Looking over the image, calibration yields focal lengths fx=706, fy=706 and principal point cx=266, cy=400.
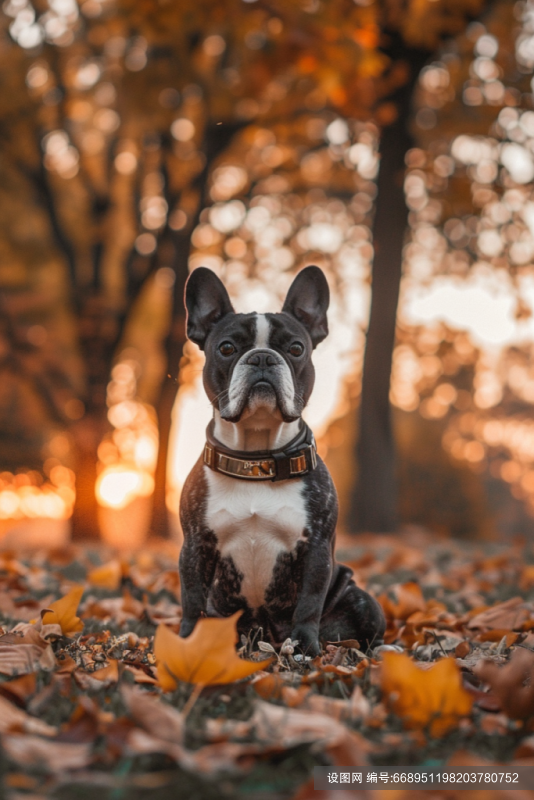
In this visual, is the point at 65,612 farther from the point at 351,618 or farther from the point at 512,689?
the point at 512,689

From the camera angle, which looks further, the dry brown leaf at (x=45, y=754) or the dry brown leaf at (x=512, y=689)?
the dry brown leaf at (x=512, y=689)

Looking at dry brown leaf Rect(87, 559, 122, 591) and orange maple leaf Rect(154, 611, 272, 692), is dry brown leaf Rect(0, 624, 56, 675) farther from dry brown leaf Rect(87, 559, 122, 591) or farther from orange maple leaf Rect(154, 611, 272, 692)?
dry brown leaf Rect(87, 559, 122, 591)

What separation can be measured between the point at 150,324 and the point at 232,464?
1560cm

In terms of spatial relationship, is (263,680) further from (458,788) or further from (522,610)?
(522,610)

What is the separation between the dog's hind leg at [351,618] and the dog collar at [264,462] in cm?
59

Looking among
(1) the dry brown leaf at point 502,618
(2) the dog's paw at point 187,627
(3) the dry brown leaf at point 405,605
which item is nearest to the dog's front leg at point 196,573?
(2) the dog's paw at point 187,627

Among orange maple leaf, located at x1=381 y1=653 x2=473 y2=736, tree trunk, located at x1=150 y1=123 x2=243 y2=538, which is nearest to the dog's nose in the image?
orange maple leaf, located at x1=381 y1=653 x2=473 y2=736

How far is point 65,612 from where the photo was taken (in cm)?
269

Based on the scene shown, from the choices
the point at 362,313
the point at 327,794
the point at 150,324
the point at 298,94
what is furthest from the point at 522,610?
the point at 150,324

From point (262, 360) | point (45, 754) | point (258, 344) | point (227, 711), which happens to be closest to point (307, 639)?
point (227, 711)

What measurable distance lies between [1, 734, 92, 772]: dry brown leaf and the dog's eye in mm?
1774

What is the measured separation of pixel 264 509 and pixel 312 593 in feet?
1.20

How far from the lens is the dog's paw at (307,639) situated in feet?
8.40

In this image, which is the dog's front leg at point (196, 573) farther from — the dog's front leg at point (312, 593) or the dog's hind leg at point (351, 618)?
the dog's hind leg at point (351, 618)
